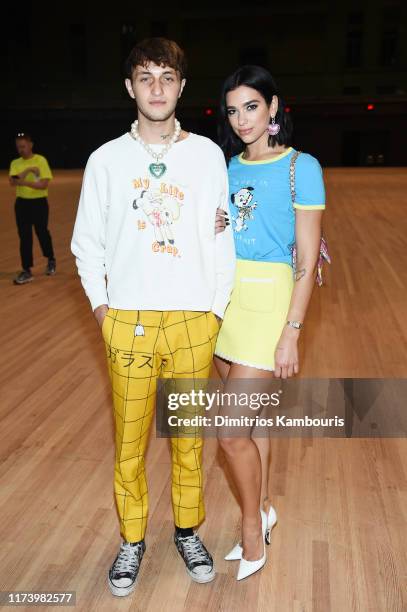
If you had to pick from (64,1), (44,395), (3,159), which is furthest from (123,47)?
(44,395)

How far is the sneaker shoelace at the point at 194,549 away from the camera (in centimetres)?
213

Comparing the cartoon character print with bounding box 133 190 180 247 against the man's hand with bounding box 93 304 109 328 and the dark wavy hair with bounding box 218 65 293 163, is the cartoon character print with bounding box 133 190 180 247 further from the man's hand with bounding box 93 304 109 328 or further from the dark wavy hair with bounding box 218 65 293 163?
the dark wavy hair with bounding box 218 65 293 163

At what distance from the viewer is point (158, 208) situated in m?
1.76

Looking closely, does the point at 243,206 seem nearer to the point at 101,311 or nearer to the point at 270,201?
the point at 270,201

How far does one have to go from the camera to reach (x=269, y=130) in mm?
1979

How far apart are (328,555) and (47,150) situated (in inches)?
1107

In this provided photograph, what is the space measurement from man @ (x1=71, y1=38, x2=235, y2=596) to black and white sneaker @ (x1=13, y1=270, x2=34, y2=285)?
490 cm

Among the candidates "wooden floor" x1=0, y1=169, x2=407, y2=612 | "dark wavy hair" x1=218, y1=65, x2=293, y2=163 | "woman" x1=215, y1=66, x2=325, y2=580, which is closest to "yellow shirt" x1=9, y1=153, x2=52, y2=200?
"wooden floor" x1=0, y1=169, x2=407, y2=612

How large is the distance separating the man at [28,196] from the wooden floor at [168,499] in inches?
71.9

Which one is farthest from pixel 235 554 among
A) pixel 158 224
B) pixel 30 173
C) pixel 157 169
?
pixel 30 173

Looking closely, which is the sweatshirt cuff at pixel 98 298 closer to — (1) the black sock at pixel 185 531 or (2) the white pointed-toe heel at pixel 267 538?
(1) the black sock at pixel 185 531

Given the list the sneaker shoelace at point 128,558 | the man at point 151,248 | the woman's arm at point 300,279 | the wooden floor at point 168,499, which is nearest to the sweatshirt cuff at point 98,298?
the man at point 151,248

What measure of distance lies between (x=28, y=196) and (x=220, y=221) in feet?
17.6

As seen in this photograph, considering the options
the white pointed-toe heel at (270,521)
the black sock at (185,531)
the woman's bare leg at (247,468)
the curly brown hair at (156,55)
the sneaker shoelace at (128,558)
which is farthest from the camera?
the white pointed-toe heel at (270,521)
